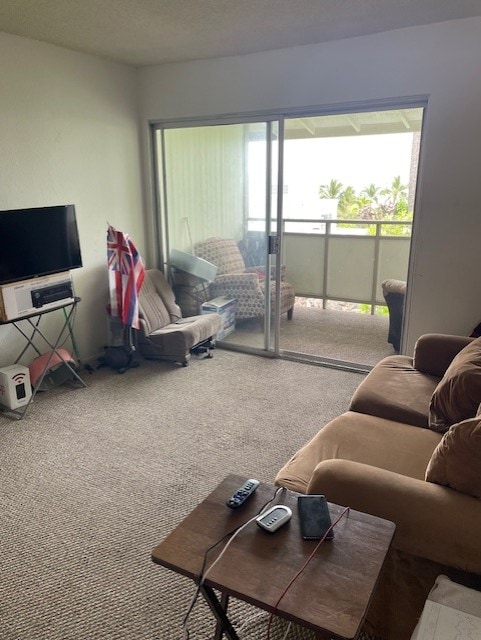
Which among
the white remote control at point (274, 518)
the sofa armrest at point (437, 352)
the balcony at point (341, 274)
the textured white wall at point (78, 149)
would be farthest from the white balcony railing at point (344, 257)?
the white remote control at point (274, 518)

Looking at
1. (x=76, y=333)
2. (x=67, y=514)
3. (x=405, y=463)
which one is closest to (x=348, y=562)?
(x=405, y=463)

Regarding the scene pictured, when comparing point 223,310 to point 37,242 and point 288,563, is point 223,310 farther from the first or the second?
point 288,563

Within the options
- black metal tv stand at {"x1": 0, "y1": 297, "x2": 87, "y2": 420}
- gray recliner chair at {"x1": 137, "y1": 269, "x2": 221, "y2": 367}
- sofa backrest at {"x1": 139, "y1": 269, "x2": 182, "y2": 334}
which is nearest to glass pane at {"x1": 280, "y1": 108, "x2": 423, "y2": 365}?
gray recliner chair at {"x1": 137, "y1": 269, "x2": 221, "y2": 367}

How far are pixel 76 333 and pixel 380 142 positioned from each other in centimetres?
429

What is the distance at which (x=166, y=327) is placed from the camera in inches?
173

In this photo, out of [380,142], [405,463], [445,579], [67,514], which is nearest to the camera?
[445,579]

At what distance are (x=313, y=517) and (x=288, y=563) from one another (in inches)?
6.6

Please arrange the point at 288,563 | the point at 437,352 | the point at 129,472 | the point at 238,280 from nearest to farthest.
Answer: the point at 288,563
the point at 129,472
the point at 437,352
the point at 238,280

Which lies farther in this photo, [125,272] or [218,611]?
[125,272]

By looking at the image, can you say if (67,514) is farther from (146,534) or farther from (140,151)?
(140,151)

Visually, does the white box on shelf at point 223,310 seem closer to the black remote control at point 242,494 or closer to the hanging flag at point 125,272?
the hanging flag at point 125,272

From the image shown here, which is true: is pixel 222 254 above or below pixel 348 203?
below

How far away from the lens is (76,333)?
164 inches

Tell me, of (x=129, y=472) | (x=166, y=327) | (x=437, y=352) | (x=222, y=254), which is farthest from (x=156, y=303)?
(x=437, y=352)
